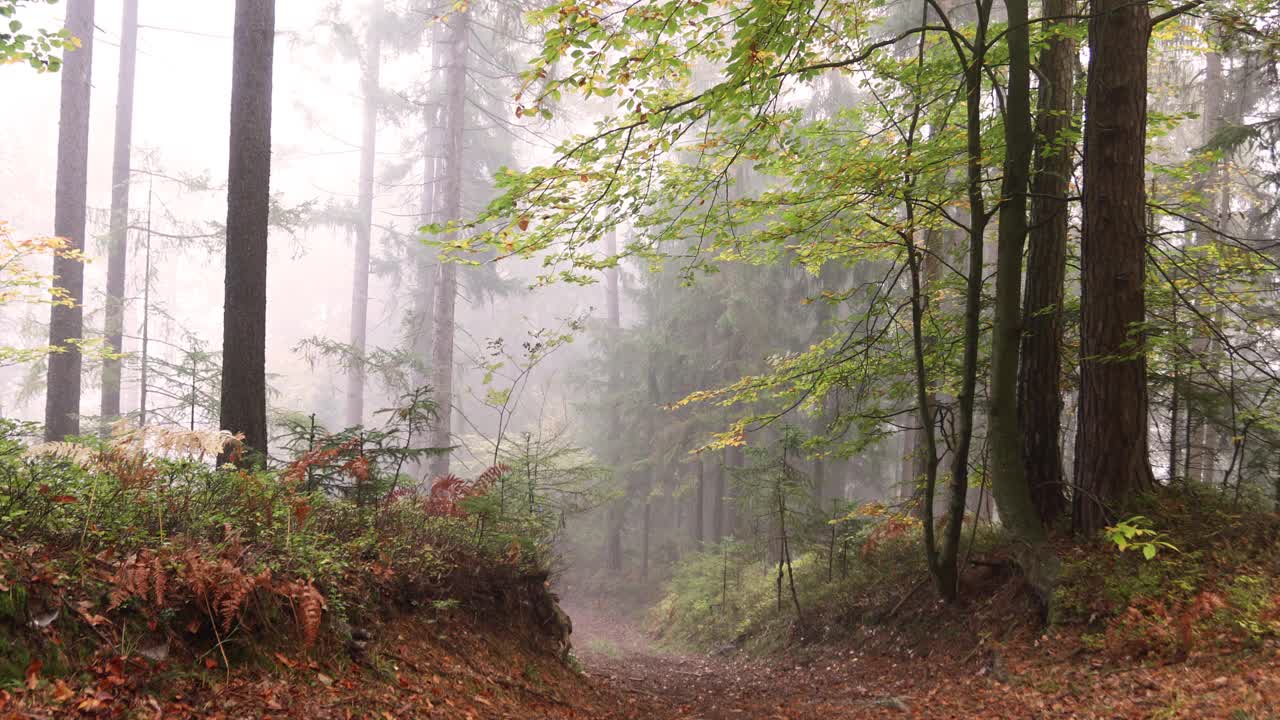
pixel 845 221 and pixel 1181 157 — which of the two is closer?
pixel 845 221

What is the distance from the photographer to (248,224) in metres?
7.01

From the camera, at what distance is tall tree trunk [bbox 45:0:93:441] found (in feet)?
41.3

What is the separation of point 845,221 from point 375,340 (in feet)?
145

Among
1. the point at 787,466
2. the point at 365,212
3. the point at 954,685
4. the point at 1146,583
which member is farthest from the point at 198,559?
the point at 365,212

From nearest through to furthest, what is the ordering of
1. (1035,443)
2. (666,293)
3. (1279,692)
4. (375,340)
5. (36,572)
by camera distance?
(36,572), (1279,692), (1035,443), (666,293), (375,340)

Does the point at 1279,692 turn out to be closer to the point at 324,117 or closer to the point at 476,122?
the point at 476,122

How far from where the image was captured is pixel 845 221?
309 inches

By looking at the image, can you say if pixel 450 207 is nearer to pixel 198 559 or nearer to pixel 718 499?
pixel 718 499

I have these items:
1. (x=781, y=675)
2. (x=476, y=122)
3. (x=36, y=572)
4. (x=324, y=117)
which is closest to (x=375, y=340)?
(x=324, y=117)

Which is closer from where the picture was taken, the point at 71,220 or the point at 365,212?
the point at 71,220

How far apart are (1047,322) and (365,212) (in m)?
27.1

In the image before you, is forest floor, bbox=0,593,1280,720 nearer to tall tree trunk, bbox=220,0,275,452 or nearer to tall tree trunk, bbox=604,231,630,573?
tall tree trunk, bbox=220,0,275,452

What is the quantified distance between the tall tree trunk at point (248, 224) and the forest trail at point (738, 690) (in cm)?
457

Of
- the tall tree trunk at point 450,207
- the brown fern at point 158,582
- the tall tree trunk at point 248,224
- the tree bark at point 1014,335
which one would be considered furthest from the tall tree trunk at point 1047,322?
the tall tree trunk at point 450,207
